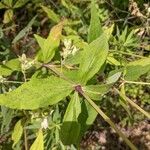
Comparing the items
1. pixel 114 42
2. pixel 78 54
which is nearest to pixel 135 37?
pixel 114 42

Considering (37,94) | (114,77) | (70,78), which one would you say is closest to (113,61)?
(114,77)

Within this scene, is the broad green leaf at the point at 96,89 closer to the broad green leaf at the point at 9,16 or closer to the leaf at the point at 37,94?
the leaf at the point at 37,94

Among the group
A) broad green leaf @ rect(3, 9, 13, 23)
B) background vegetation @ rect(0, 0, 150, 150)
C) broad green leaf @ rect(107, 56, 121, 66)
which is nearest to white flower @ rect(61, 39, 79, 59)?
background vegetation @ rect(0, 0, 150, 150)

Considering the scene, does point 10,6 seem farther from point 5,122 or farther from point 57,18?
point 5,122

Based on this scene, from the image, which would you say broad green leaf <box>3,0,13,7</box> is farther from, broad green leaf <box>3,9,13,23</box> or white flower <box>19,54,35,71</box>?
white flower <box>19,54,35,71</box>

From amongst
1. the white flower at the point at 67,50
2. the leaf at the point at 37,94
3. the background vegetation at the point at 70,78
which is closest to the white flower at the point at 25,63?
the background vegetation at the point at 70,78

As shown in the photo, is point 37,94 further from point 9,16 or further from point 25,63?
point 9,16
